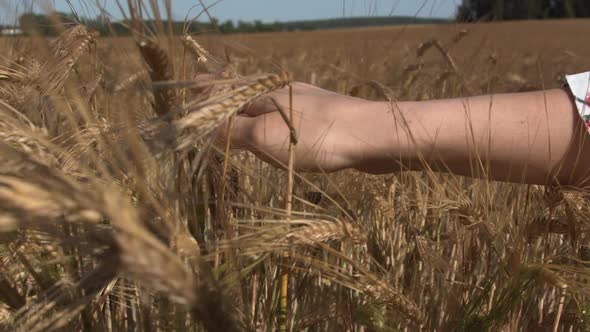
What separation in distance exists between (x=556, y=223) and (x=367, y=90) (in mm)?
1337

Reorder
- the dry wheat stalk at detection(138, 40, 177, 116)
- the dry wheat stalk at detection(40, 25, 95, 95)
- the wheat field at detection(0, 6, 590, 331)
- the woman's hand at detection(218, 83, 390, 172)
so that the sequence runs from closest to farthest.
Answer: the wheat field at detection(0, 6, 590, 331), the dry wheat stalk at detection(138, 40, 177, 116), the dry wheat stalk at detection(40, 25, 95, 95), the woman's hand at detection(218, 83, 390, 172)

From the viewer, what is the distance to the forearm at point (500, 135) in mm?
755

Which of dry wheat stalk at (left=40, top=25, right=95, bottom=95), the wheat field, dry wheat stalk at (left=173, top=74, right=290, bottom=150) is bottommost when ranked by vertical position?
the wheat field

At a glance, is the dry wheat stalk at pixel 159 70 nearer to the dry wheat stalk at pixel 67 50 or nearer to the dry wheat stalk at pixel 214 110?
the dry wheat stalk at pixel 214 110

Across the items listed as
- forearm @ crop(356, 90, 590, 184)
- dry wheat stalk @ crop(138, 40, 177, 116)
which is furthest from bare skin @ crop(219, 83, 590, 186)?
dry wheat stalk @ crop(138, 40, 177, 116)

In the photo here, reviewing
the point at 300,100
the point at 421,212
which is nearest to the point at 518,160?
the point at 421,212

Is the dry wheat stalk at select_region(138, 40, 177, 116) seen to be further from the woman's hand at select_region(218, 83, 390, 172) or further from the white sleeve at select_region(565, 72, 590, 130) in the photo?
the white sleeve at select_region(565, 72, 590, 130)

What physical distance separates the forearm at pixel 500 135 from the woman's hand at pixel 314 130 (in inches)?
0.7

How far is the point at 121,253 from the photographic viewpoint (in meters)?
0.30

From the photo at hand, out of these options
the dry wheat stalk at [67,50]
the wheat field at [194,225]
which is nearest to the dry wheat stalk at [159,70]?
the wheat field at [194,225]

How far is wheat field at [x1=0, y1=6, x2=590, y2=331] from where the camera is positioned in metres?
0.33

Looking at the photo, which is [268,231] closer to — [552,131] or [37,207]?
[37,207]

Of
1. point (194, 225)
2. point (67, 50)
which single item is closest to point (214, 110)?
point (194, 225)

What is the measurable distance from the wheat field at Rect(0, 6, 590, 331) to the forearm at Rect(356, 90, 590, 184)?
5 centimetres
